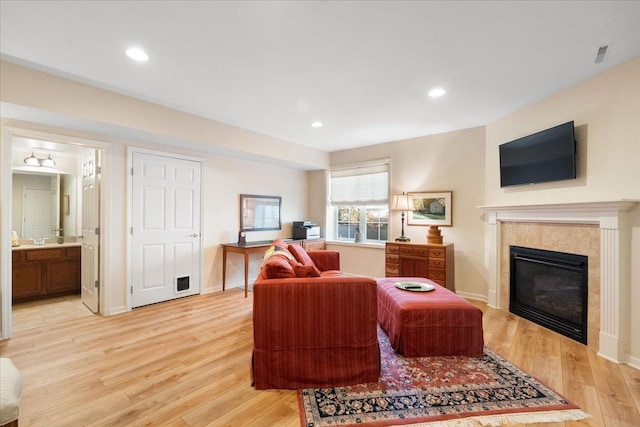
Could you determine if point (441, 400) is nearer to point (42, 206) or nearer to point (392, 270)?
point (392, 270)

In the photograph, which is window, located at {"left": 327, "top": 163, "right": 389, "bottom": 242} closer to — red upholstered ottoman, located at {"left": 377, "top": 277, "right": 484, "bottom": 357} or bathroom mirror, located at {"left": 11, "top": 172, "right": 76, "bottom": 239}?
red upholstered ottoman, located at {"left": 377, "top": 277, "right": 484, "bottom": 357}

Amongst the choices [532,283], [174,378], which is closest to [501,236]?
[532,283]

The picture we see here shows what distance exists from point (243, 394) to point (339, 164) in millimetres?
4335

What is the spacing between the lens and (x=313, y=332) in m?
1.94

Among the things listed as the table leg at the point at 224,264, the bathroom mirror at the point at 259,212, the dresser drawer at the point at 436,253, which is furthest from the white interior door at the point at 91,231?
the dresser drawer at the point at 436,253

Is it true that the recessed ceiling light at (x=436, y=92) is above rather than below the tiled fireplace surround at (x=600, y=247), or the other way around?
above

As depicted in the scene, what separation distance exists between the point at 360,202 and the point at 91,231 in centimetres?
405

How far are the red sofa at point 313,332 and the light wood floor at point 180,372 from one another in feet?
0.58

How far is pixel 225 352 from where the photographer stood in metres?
2.44

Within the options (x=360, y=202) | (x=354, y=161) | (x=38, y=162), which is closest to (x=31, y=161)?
(x=38, y=162)

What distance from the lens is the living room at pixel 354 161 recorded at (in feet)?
7.74

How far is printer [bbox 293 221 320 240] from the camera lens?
206 inches

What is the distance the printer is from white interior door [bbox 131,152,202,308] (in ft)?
5.83

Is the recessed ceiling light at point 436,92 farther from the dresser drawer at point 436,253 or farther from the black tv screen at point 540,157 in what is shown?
the dresser drawer at point 436,253
